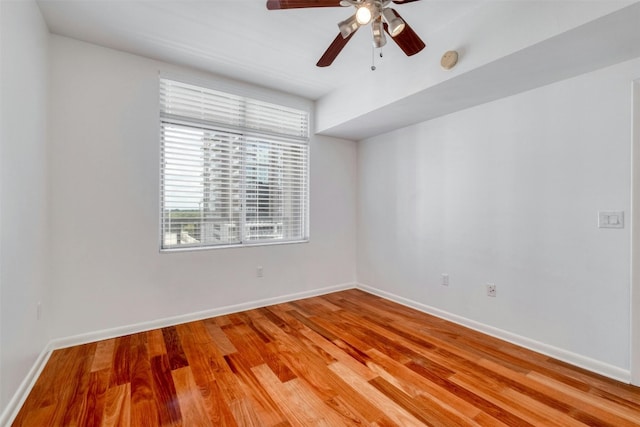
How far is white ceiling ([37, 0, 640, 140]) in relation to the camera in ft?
5.74

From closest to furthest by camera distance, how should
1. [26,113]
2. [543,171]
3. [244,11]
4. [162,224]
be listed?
1. [26,113]
2. [244,11]
3. [543,171]
4. [162,224]

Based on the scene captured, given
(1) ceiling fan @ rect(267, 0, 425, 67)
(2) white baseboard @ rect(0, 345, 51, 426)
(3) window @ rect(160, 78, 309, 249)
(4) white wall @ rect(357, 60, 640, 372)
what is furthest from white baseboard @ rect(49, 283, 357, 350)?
(1) ceiling fan @ rect(267, 0, 425, 67)

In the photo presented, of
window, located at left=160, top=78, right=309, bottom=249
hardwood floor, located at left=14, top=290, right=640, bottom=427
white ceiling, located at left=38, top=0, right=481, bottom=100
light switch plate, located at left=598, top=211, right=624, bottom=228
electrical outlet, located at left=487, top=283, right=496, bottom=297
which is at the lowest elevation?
hardwood floor, located at left=14, top=290, right=640, bottom=427

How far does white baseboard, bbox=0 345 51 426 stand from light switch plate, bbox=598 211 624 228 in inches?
154

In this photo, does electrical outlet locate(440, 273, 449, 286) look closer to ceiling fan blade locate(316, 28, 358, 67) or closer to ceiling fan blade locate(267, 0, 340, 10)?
ceiling fan blade locate(316, 28, 358, 67)

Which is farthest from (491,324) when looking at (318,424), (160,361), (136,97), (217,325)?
(136,97)

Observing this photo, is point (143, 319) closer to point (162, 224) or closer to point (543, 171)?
point (162, 224)

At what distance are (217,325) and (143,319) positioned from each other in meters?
0.68

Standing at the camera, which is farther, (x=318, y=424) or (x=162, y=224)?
(x=162, y=224)

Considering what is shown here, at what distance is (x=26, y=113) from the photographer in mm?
1882

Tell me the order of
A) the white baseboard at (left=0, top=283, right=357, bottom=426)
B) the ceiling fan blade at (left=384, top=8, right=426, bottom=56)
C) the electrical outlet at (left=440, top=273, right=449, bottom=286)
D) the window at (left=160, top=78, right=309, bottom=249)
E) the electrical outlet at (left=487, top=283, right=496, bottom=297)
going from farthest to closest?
the electrical outlet at (left=440, top=273, right=449, bottom=286)
the window at (left=160, top=78, right=309, bottom=249)
the electrical outlet at (left=487, top=283, right=496, bottom=297)
the ceiling fan blade at (left=384, top=8, right=426, bottom=56)
the white baseboard at (left=0, top=283, right=357, bottom=426)

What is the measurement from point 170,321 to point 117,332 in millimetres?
435


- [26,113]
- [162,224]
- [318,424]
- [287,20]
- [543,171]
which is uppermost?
[287,20]

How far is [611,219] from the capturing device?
204cm
